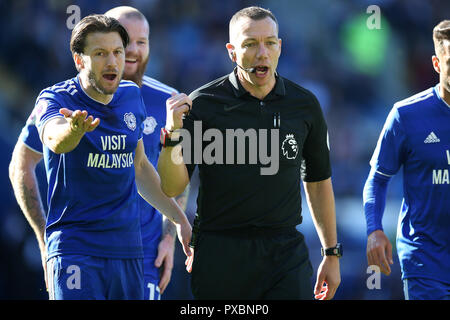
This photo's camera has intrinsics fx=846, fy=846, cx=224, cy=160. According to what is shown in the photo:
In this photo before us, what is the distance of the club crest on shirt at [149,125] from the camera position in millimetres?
6730

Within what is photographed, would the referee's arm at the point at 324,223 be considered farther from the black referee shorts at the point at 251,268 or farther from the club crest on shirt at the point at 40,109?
the club crest on shirt at the point at 40,109

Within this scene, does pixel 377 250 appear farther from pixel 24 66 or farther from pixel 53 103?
pixel 24 66

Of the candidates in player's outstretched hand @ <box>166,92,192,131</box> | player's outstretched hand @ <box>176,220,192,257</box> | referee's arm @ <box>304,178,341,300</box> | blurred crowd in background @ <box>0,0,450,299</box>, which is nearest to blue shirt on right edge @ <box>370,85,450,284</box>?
referee's arm @ <box>304,178,341,300</box>

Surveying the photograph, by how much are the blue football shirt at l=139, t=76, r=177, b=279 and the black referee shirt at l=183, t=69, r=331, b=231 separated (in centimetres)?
155

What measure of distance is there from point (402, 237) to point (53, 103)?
8.25ft

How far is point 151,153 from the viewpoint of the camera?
22.0 feet

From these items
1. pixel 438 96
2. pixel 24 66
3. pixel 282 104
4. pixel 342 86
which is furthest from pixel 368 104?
pixel 282 104

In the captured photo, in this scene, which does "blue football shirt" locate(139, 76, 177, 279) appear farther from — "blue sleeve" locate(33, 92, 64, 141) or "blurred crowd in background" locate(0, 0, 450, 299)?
"blurred crowd in background" locate(0, 0, 450, 299)

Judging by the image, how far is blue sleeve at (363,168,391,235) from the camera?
5812 millimetres

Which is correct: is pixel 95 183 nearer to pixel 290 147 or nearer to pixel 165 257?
pixel 290 147

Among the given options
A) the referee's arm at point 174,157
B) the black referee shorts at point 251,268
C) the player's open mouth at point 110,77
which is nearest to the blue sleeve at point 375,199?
the black referee shorts at point 251,268

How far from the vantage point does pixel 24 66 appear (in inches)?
468

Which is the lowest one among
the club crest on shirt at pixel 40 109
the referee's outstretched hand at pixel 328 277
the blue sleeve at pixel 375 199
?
the referee's outstretched hand at pixel 328 277

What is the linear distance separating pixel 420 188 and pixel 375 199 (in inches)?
13.8
